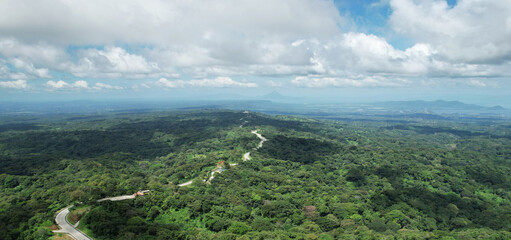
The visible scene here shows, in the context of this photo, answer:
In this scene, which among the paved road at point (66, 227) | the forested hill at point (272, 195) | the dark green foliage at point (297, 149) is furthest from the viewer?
the dark green foliage at point (297, 149)

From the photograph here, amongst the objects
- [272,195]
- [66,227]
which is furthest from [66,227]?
[272,195]

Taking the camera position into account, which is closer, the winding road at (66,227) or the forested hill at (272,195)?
the winding road at (66,227)

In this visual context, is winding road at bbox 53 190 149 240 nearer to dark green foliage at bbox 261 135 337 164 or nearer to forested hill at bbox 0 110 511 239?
forested hill at bbox 0 110 511 239

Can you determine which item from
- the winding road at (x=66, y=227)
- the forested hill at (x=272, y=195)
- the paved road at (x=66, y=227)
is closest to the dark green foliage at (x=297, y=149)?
the forested hill at (x=272, y=195)

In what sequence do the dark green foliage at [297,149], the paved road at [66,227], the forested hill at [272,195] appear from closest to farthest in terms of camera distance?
the paved road at [66,227] → the forested hill at [272,195] → the dark green foliage at [297,149]

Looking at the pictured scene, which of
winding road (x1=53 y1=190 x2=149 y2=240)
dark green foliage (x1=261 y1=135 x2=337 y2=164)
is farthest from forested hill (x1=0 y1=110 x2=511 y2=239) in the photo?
winding road (x1=53 y1=190 x2=149 y2=240)

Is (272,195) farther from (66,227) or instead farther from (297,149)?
(297,149)

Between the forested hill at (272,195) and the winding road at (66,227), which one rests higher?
the winding road at (66,227)

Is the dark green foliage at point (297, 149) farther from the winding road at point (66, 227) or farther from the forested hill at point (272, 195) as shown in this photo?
the winding road at point (66, 227)
